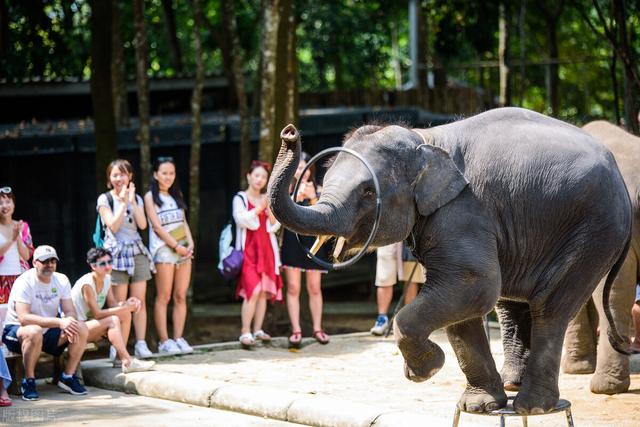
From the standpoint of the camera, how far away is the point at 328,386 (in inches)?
398

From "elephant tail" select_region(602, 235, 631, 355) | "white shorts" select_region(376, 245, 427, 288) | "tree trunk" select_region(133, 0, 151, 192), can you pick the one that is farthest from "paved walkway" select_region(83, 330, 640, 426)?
"tree trunk" select_region(133, 0, 151, 192)

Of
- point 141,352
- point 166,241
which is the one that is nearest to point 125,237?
point 166,241

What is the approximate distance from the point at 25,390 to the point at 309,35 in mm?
18520

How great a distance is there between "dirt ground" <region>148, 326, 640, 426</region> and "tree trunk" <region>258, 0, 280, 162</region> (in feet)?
7.93

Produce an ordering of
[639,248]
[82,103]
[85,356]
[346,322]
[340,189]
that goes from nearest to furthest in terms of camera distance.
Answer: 1. [340,189]
2. [639,248]
3. [85,356]
4. [346,322]
5. [82,103]

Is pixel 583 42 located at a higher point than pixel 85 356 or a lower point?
higher

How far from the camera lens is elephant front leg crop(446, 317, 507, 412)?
746 cm

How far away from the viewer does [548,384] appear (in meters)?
7.30

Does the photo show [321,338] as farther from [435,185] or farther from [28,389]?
[435,185]

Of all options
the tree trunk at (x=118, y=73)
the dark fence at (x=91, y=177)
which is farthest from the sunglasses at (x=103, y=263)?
the tree trunk at (x=118, y=73)

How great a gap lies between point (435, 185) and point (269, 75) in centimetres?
662

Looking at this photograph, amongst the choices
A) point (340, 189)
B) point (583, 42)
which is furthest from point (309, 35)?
point (340, 189)

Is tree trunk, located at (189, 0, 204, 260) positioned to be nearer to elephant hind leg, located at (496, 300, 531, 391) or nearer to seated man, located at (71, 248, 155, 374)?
seated man, located at (71, 248, 155, 374)

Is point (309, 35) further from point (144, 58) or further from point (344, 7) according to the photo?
point (144, 58)
